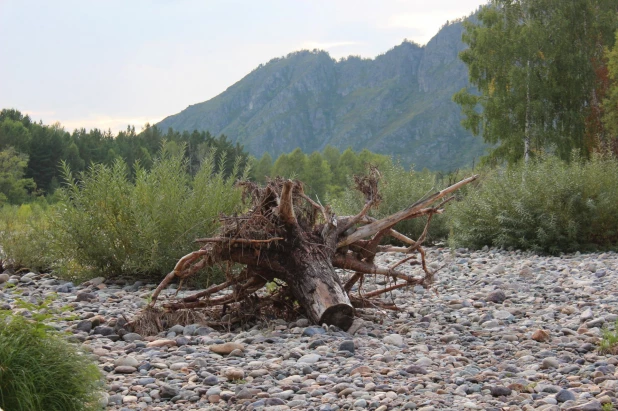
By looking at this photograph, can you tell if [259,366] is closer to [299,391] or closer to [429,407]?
[299,391]

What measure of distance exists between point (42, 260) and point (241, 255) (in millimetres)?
5264

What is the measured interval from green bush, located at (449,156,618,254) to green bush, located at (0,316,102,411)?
902 centimetres

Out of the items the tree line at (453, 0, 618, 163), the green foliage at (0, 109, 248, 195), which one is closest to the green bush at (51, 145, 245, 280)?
the tree line at (453, 0, 618, 163)

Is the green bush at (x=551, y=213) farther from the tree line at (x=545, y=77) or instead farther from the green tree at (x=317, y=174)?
the green tree at (x=317, y=174)

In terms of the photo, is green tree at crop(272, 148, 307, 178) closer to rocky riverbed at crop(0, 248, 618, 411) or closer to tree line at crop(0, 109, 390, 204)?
tree line at crop(0, 109, 390, 204)

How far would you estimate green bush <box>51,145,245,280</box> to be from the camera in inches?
313

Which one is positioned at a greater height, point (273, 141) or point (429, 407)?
point (273, 141)

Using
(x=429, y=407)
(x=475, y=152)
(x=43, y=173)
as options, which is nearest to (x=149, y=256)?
(x=429, y=407)

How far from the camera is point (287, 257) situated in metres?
5.65

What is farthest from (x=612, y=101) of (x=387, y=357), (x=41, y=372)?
(x=41, y=372)

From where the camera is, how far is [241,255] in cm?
561

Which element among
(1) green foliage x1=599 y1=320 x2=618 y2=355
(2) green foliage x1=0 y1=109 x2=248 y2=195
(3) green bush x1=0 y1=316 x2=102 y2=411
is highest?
(2) green foliage x1=0 y1=109 x2=248 y2=195

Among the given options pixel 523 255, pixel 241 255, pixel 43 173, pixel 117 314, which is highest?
pixel 43 173

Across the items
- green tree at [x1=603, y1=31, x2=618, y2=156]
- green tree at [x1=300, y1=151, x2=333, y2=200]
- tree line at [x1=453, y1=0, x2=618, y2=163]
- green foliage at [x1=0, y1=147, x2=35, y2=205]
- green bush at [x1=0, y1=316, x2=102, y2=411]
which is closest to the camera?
green bush at [x1=0, y1=316, x2=102, y2=411]
